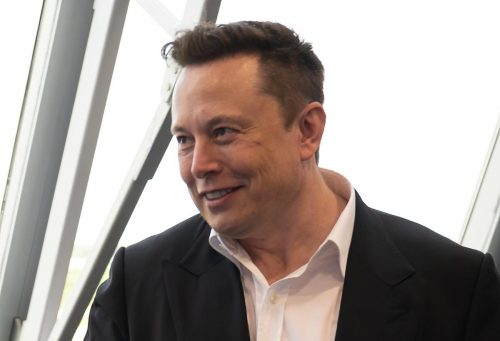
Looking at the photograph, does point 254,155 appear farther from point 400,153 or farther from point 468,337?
point 400,153

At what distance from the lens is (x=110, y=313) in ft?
5.51

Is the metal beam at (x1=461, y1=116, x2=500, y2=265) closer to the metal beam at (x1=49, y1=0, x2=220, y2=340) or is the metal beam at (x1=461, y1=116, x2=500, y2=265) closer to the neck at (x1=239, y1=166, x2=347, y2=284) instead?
the neck at (x1=239, y1=166, x2=347, y2=284)

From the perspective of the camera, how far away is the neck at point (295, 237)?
164 centimetres

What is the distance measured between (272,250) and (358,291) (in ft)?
0.74

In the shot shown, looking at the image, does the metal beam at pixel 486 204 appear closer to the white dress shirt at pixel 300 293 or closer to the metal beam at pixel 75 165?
the white dress shirt at pixel 300 293

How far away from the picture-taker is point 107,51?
2.40m

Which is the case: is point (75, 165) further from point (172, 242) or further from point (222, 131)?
point (222, 131)

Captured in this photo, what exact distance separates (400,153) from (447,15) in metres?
0.48

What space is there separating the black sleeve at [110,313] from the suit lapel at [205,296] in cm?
12

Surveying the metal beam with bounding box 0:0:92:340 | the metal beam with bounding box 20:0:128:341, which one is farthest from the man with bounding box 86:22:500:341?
the metal beam with bounding box 0:0:92:340

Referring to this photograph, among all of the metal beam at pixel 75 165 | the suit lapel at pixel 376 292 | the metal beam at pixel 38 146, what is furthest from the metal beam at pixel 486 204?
the metal beam at pixel 38 146

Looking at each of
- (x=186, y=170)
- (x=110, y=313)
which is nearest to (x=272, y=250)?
(x=186, y=170)

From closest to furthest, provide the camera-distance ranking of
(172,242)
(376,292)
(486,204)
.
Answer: (376,292) → (172,242) → (486,204)

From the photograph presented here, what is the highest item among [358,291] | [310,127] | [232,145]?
[310,127]
